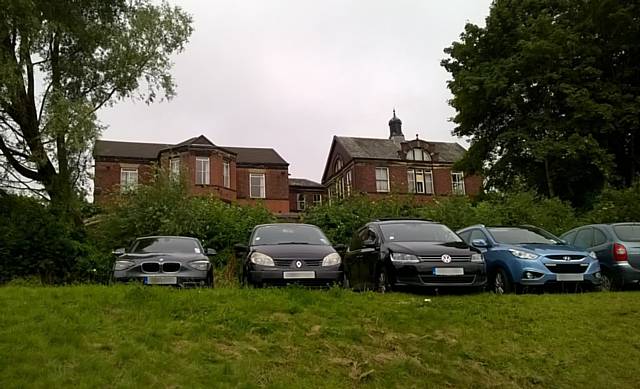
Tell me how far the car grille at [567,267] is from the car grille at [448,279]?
1861 mm

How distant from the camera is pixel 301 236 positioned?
46.5 feet

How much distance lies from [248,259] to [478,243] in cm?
506

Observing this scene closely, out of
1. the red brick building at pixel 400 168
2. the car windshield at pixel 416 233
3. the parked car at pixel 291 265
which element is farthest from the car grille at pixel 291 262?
Answer: the red brick building at pixel 400 168

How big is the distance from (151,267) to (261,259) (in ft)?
7.95

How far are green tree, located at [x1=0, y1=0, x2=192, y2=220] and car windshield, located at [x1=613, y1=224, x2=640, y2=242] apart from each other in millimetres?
15097

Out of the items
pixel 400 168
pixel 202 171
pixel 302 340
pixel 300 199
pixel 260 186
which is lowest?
pixel 302 340

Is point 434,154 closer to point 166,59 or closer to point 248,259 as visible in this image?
point 166,59

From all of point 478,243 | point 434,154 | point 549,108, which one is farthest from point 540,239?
point 434,154

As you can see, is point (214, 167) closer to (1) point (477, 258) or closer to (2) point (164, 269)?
(2) point (164, 269)

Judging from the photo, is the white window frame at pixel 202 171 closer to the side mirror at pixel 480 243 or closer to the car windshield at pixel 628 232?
the side mirror at pixel 480 243

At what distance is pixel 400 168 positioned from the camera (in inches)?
2122

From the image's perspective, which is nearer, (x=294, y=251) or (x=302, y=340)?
(x=302, y=340)

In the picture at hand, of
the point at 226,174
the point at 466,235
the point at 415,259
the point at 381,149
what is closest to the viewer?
the point at 415,259

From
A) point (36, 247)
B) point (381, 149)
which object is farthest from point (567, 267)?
point (381, 149)
